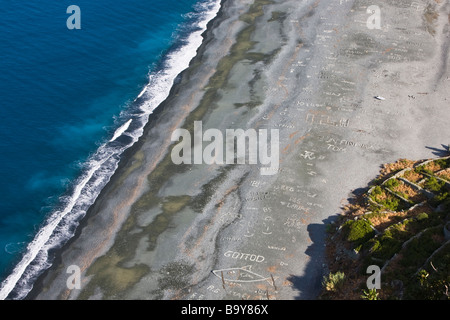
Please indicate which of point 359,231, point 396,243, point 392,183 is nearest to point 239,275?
point 359,231

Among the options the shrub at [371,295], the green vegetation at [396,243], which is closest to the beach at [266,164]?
the green vegetation at [396,243]

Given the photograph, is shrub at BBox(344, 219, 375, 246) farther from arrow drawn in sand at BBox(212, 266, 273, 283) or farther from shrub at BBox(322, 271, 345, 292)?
arrow drawn in sand at BBox(212, 266, 273, 283)

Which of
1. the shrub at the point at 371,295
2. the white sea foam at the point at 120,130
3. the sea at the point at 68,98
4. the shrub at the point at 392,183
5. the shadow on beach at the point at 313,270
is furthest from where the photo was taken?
the white sea foam at the point at 120,130

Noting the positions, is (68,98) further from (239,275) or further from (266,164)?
(239,275)

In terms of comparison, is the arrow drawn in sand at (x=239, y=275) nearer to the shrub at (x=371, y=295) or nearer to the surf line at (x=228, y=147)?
the shrub at (x=371, y=295)

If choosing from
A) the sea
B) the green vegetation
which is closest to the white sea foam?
the sea
